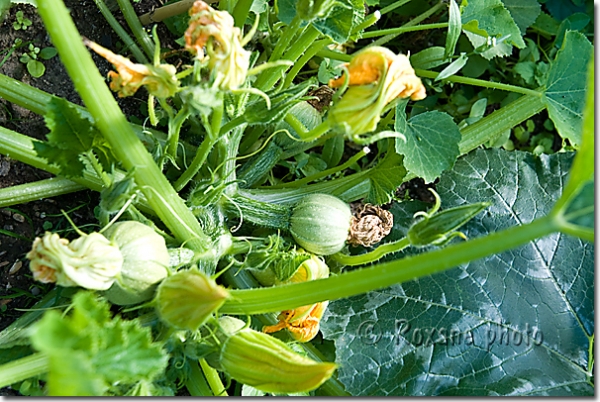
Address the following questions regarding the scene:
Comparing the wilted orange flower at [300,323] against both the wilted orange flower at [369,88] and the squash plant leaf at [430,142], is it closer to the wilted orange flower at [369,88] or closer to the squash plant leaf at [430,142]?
the squash plant leaf at [430,142]

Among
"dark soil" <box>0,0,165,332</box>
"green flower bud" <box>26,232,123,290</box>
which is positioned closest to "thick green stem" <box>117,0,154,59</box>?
"dark soil" <box>0,0,165,332</box>

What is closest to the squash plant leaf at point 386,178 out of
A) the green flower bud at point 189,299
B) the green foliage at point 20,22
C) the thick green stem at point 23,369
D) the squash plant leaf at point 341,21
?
the squash plant leaf at point 341,21

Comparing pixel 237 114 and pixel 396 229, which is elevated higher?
pixel 237 114

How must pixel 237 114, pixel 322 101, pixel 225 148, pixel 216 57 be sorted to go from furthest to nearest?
pixel 322 101, pixel 225 148, pixel 237 114, pixel 216 57

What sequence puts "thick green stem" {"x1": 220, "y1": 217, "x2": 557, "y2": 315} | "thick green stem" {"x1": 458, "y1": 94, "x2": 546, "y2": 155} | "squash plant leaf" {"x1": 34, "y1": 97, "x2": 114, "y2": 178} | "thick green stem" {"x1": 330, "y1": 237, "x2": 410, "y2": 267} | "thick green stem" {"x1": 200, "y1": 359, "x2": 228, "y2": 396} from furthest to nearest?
"thick green stem" {"x1": 458, "y1": 94, "x2": 546, "y2": 155} < "thick green stem" {"x1": 200, "y1": 359, "x2": 228, "y2": 396} < "thick green stem" {"x1": 330, "y1": 237, "x2": 410, "y2": 267} < "squash plant leaf" {"x1": 34, "y1": 97, "x2": 114, "y2": 178} < "thick green stem" {"x1": 220, "y1": 217, "x2": 557, "y2": 315}

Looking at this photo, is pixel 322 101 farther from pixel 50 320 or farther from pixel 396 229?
pixel 50 320

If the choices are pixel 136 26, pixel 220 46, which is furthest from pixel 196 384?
pixel 136 26

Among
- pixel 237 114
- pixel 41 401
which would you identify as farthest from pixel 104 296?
pixel 237 114

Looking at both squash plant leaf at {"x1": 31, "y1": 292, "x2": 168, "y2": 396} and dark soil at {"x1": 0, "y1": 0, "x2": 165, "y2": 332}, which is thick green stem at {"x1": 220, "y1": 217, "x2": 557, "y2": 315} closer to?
squash plant leaf at {"x1": 31, "y1": 292, "x2": 168, "y2": 396}
